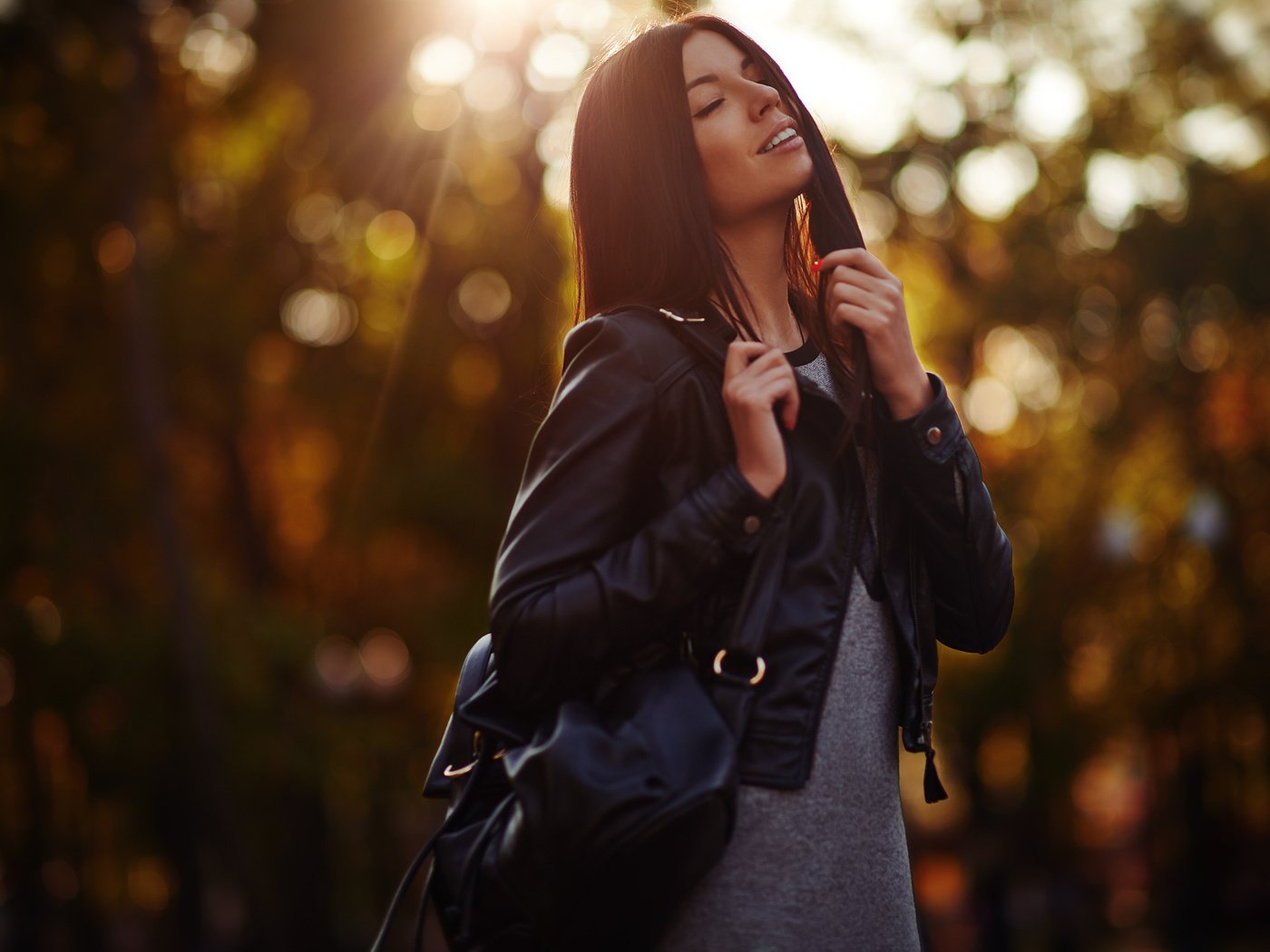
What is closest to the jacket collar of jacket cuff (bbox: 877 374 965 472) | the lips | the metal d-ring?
jacket cuff (bbox: 877 374 965 472)

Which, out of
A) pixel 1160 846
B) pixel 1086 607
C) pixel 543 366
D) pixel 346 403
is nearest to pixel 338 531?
pixel 346 403

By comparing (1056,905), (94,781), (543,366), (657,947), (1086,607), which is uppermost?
(543,366)

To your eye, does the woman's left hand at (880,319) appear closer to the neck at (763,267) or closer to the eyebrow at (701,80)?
the neck at (763,267)

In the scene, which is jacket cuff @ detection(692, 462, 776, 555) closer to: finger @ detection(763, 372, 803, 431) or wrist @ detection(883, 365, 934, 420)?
finger @ detection(763, 372, 803, 431)

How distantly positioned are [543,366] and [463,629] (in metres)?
15.4

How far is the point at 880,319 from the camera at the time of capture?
7.11ft

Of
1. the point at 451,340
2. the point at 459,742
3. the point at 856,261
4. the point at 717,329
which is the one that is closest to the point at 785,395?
the point at 717,329

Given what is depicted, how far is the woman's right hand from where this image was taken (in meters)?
2.02

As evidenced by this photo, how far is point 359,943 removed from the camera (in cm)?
2575

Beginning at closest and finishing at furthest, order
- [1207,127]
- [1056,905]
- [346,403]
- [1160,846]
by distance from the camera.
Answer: [1207,127]
[346,403]
[1056,905]
[1160,846]

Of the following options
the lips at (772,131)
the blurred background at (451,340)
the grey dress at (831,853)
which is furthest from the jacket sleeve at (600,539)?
the blurred background at (451,340)

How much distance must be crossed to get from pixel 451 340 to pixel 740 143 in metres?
16.4

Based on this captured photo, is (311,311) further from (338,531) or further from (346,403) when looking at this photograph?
(338,531)

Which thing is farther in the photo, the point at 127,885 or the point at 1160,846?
the point at 1160,846
